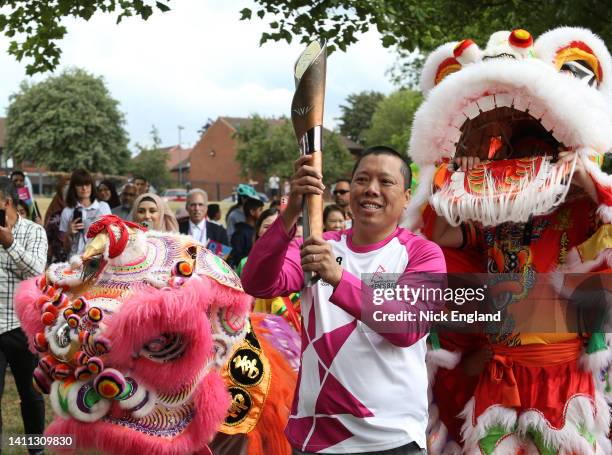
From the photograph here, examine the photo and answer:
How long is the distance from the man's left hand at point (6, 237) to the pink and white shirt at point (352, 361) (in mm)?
2863

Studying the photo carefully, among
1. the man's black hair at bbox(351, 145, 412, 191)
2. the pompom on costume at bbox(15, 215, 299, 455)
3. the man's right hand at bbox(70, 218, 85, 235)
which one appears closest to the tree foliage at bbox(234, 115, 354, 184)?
the man's right hand at bbox(70, 218, 85, 235)

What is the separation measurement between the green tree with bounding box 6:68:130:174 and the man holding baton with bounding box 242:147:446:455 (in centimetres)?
4592

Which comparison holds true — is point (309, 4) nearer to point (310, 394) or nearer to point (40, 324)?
point (40, 324)

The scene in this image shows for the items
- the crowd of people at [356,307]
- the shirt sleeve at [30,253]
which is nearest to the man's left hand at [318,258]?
the crowd of people at [356,307]

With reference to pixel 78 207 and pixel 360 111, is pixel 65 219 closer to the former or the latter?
pixel 78 207

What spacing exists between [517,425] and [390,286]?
1.32 meters

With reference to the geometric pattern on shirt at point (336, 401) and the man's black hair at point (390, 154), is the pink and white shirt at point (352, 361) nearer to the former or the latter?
the geometric pattern on shirt at point (336, 401)

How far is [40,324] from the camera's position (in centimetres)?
320

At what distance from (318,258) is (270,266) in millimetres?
264

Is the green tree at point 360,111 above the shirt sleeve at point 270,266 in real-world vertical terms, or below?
above

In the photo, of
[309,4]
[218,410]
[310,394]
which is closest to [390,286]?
[310,394]

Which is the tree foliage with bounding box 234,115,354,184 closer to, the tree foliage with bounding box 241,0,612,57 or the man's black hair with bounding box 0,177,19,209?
the tree foliage with bounding box 241,0,612,57

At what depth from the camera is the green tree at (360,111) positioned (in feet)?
253

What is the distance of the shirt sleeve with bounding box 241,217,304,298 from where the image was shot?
243 cm
